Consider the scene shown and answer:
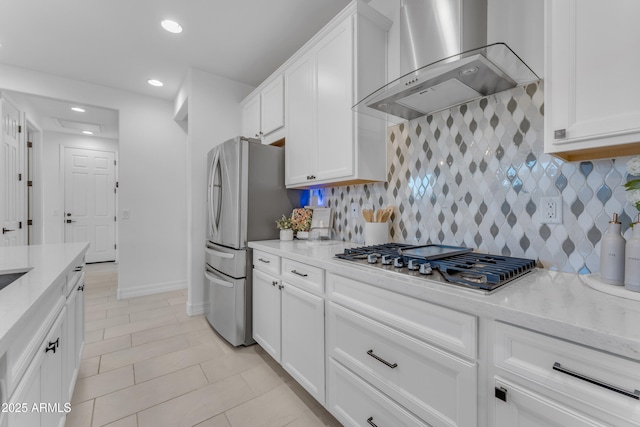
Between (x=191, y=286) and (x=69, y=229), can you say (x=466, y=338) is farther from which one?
(x=69, y=229)

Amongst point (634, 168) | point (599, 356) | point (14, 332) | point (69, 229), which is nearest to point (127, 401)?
point (14, 332)

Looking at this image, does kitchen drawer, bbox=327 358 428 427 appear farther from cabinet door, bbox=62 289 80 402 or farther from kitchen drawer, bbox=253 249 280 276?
cabinet door, bbox=62 289 80 402

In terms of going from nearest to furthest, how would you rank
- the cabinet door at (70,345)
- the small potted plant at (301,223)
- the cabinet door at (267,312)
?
the cabinet door at (70,345), the cabinet door at (267,312), the small potted plant at (301,223)

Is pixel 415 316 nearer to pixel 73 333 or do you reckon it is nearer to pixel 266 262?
pixel 266 262

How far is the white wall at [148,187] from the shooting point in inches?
147

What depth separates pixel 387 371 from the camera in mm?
1198

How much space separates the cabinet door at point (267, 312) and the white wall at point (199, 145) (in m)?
1.12

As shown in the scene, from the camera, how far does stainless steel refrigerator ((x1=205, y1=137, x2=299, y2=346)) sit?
92.6 inches

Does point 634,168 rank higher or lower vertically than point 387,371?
higher

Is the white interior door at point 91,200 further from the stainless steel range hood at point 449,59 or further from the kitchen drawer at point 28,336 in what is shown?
the stainless steel range hood at point 449,59

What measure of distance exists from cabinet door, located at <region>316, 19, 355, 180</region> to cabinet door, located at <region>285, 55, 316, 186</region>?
91mm

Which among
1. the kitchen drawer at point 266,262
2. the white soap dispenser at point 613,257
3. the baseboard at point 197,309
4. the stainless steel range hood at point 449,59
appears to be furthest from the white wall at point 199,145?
the white soap dispenser at point 613,257

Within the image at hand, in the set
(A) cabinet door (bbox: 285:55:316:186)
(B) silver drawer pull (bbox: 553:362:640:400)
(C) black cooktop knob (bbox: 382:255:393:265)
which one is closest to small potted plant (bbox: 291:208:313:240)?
(A) cabinet door (bbox: 285:55:316:186)

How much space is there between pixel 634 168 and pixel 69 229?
25.5ft
